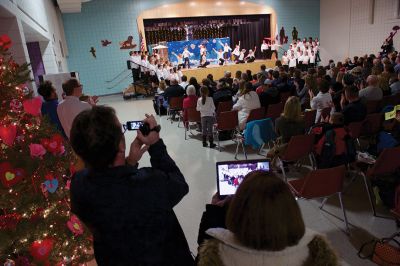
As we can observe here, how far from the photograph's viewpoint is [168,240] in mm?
1342

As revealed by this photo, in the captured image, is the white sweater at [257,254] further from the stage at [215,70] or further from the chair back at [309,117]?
Answer: the stage at [215,70]

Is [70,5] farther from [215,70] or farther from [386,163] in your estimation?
[386,163]

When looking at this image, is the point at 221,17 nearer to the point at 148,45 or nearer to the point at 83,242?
the point at 148,45

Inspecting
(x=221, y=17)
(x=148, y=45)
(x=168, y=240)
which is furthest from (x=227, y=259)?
(x=221, y=17)

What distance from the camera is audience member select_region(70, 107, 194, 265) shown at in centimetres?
117

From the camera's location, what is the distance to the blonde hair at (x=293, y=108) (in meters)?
3.98

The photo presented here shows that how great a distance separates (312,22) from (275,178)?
1833 cm

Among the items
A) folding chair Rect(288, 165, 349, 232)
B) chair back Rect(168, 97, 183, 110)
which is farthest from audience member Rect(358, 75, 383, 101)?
chair back Rect(168, 97, 183, 110)

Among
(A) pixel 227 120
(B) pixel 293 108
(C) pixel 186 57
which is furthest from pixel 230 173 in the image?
(C) pixel 186 57

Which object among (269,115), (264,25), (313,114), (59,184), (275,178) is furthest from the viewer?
(264,25)

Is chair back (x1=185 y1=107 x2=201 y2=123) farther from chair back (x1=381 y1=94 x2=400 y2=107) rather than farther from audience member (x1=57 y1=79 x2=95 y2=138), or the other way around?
chair back (x1=381 y1=94 x2=400 y2=107)

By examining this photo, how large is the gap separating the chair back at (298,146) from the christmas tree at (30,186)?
8.40 ft

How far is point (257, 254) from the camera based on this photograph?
1085 millimetres

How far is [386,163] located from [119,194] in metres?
2.97
